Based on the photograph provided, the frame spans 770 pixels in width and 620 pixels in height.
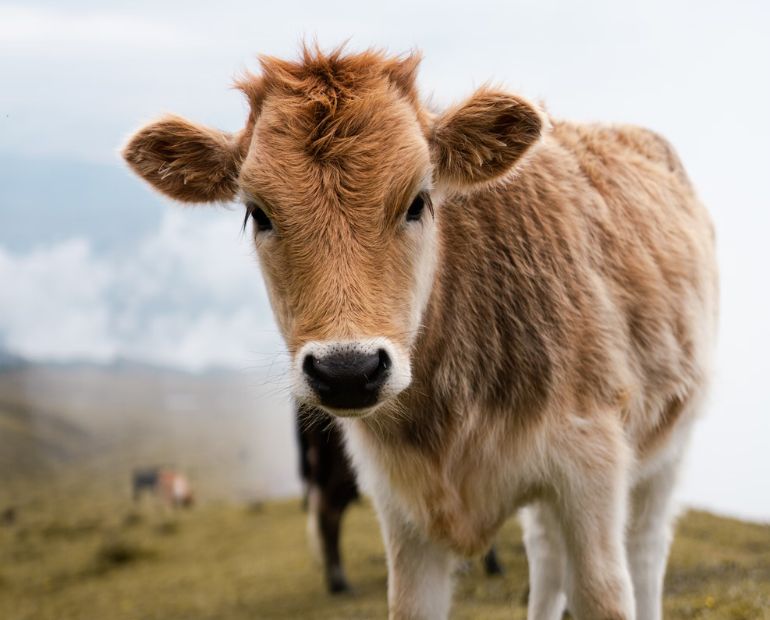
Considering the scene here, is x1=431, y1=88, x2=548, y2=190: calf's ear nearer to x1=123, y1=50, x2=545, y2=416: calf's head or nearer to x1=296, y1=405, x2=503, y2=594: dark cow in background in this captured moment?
x1=123, y1=50, x2=545, y2=416: calf's head

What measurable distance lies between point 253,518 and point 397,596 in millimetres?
16389

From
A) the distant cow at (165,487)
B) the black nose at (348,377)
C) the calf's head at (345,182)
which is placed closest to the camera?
the black nose at (348,377)

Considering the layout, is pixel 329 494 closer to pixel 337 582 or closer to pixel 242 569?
pixel 337 582

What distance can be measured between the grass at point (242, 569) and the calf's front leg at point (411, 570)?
115 inches

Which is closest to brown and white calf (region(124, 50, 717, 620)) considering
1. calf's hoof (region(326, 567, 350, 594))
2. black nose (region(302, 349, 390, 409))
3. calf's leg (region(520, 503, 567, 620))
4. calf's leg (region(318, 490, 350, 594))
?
black nose (region(302, 349, 390, 409))

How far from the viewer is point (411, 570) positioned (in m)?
5.78

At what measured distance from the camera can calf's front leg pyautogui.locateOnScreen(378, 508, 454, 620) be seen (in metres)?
5.75

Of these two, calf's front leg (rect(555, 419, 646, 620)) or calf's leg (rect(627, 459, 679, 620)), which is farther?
calf's leg (rect(627, 459, 679, 620))

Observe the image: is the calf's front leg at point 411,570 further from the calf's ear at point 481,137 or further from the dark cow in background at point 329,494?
the dark cow in background at point 329,494

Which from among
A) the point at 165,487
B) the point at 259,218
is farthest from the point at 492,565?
the point at 165,487

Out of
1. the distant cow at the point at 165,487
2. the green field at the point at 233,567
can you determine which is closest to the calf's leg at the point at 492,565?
Result: the green field at the point at 233,567

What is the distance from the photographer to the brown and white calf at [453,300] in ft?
15.2

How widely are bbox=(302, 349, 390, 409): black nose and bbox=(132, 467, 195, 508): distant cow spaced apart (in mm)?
25691

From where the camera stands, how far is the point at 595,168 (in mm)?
6359
